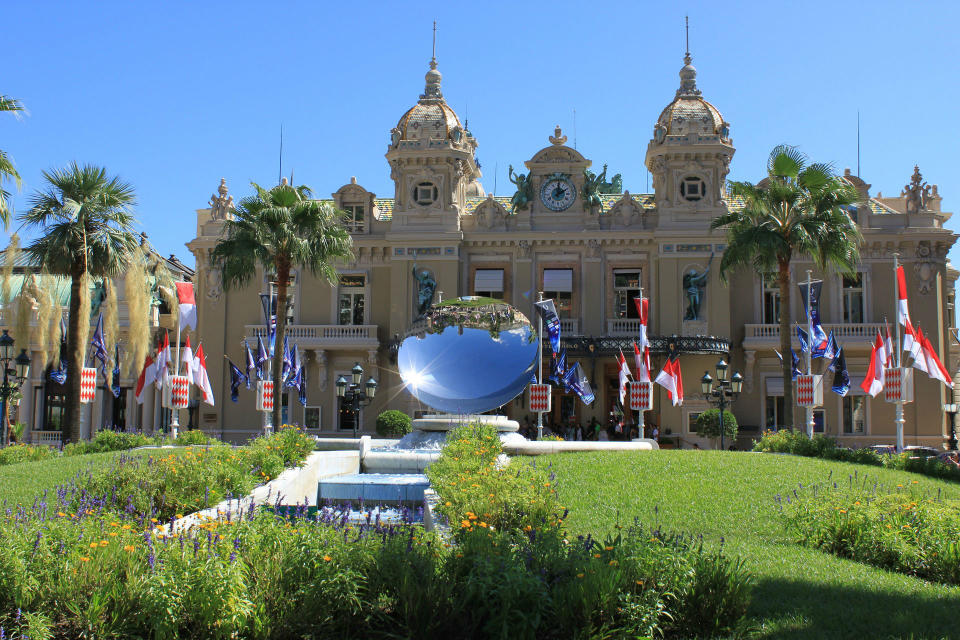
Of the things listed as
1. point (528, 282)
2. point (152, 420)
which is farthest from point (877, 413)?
point (152, 420)

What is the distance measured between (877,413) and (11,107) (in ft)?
116

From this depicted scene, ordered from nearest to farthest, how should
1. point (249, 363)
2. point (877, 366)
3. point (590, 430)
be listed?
point (877, 366)
point (590, 430)
point (249, 363)

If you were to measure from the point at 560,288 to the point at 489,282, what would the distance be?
133 inches

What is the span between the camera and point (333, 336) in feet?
136

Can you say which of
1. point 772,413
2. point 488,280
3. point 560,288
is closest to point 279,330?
point 488,280

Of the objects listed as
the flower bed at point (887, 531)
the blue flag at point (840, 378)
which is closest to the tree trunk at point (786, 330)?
the blue flag at point (840, 378)

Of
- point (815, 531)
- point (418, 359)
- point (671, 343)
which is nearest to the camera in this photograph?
point (815, 531)

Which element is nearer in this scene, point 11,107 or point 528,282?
point 11,107

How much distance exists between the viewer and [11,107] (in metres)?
18.6

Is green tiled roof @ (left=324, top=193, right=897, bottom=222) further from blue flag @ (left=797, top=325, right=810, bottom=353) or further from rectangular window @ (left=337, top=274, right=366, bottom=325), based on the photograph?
blue flag @ (left=797, top=325, right=810, bottom=353)

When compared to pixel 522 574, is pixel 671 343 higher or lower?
higher

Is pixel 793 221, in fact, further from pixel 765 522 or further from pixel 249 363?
pixel 249 363

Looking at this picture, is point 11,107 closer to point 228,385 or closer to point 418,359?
point 418,359

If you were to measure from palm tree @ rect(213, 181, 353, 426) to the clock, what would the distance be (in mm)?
15079
